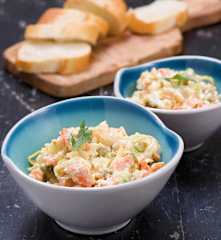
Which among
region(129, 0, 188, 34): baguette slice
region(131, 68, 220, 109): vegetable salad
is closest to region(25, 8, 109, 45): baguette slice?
region(129, 0, 188, 34): baguette slice

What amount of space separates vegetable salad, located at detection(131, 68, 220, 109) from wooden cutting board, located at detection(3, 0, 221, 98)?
0.33 m

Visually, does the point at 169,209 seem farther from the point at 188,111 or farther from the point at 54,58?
the point at 54,58

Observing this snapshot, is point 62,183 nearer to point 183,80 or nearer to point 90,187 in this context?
point 90,187

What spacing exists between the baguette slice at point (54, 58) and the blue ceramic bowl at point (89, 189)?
21.5 inches

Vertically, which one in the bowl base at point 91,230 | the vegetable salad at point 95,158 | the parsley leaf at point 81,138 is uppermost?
the parsley leaf at point 81,138

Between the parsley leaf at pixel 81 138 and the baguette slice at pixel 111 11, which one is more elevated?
the parsley leaf at pixel 81 138

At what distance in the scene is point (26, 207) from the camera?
160cm

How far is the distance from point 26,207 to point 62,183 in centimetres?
24

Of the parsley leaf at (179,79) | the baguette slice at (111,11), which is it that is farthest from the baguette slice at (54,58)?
the parsley leaf at (179,79)

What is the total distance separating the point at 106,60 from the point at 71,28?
159 mm

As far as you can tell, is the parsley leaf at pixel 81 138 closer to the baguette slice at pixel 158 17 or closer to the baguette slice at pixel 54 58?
the baguette slice at pixel 54 58

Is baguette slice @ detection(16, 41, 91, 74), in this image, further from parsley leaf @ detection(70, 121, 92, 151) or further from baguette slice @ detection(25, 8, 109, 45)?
parsley leaf @ detection(70, 121, 92, 151)

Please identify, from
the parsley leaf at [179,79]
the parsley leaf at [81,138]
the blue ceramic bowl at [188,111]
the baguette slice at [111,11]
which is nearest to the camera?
the parsley leaf at [81,138]

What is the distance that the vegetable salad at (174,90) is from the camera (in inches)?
67.4
